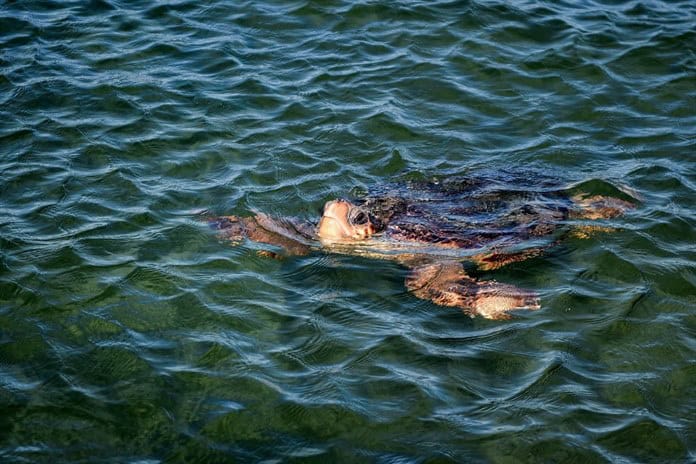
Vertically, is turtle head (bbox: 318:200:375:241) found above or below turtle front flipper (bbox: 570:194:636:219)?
above

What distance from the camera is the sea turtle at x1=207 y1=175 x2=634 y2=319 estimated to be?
7.35 m

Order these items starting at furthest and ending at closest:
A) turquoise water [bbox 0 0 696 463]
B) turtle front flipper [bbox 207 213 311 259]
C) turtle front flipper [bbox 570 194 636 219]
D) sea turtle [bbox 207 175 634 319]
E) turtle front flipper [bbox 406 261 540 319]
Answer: turtle front flipper [bbox 570 194 636 219], turtle front flipper [bbox 207 213 311 259], sea turtle [bbox 207 175 634 319], turtle front flipper [bbox 406 261 540 319], turquoise water [bbox 0 0 696 463]

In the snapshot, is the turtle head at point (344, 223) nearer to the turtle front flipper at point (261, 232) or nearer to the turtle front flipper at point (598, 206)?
the turtle front flipper at point (261, 232)

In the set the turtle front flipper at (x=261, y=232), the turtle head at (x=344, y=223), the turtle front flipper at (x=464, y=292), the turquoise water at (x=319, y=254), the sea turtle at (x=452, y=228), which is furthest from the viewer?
the turtle front flipper at (x=261, y=232)

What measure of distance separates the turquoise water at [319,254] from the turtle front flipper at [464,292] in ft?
0.44

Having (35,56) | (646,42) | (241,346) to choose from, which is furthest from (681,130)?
(35,56)

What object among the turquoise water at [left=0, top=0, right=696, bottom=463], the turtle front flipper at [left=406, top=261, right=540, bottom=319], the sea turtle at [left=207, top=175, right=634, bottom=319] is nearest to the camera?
the turquoise water at [left=0, top=0, right=696, bottom=463]

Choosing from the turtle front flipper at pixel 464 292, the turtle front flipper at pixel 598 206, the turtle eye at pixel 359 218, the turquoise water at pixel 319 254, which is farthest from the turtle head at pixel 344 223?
the turtle front flipper at pixel 598 206

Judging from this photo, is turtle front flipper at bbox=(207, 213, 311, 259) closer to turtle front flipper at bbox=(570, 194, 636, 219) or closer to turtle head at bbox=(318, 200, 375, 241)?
turtle head at bbox=(318, 200, 375, 241)

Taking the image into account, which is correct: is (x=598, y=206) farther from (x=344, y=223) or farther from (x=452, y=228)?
(x=344, y=223)

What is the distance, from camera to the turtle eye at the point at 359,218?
765cm

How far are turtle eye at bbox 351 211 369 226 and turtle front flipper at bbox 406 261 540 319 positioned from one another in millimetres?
702

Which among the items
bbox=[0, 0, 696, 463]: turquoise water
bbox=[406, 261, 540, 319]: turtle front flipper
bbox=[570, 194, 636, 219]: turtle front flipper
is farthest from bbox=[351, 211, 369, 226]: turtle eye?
bbox=[570, 194, 636, 219]: turtle front flipper

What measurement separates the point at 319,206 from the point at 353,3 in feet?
18.4
